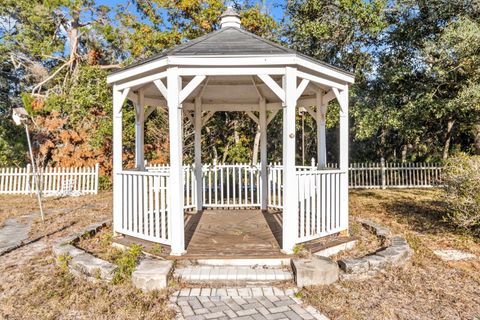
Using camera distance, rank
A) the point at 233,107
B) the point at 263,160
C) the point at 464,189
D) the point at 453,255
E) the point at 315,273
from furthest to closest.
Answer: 1. the point at 233,107
2. the point at 263,160
3. the point at 464,189
4. the point at 453,255
5. the point at 315,273

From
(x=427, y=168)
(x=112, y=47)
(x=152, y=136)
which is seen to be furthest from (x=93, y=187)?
(x=427, y=168)

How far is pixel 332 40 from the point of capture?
11336 millimetres

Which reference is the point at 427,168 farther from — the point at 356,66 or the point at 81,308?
the point at 81,308

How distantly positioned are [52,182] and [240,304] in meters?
11.5

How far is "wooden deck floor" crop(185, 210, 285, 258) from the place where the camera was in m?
4.47

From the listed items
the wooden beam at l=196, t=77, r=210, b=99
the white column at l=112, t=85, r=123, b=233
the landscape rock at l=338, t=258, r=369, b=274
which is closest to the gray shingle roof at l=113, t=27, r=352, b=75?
the white column at l=112, t=85, r=123, b=233

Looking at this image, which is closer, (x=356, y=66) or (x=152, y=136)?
(x=356, y=66)

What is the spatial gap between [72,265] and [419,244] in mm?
5074

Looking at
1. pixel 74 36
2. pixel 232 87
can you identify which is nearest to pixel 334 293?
pixel 232 87

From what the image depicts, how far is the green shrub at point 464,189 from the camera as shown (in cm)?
541

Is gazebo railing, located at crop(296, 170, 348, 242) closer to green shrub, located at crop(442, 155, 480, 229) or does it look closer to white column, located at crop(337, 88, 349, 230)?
white column, located at crop(337, 88, 349, 230)

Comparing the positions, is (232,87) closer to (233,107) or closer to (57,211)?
(233,107)

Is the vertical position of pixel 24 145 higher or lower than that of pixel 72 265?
higher

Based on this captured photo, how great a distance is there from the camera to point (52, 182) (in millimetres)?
12453
